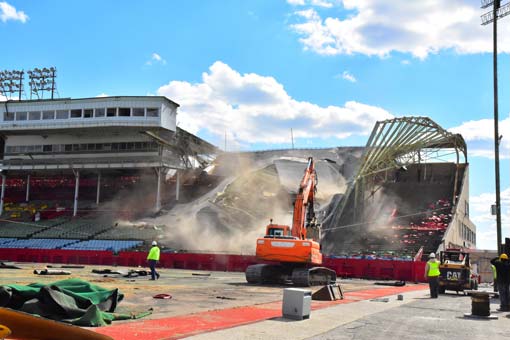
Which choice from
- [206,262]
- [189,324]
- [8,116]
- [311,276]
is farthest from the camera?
[8,116]

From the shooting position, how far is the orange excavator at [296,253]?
78.6ft

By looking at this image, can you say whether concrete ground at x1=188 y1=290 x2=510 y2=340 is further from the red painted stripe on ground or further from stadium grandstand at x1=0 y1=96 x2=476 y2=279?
stadium grandstand at x1=0 y1=96 x2=476 y2=279

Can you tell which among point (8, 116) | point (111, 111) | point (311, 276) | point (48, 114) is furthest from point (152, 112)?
point (311, 276)

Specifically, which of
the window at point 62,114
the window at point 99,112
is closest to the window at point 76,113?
the window at point 62,114

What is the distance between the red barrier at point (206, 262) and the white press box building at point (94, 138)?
15930 mm

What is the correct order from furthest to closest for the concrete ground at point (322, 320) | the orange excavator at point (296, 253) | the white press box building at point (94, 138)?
1. the white press box building at point (94, 138)
2. the orange excavator at point (296, 253)
3. the concrete ground at point (322, 320)

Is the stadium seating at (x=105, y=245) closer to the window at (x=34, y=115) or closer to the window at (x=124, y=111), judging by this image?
the window at (x=124, y=111)

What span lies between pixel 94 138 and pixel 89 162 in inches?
174

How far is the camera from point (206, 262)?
39.9m

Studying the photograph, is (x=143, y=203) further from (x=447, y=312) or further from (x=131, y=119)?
(x=447, y=312)

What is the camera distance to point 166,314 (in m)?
12.4

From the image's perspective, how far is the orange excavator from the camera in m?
24.0

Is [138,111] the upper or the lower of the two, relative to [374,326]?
upper

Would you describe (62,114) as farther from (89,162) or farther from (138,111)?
(138,111)
